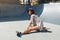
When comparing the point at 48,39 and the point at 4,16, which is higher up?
the point at 48,39

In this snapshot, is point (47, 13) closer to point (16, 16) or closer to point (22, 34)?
point (16, 16)

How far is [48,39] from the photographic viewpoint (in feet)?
22.3

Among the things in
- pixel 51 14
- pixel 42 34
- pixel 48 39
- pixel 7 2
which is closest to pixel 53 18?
pixel 51 14

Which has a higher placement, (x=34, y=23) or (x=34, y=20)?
(x=34, y=20)

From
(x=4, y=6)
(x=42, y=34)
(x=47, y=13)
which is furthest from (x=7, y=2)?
(x=42, y=34)

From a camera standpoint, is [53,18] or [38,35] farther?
[53,18]

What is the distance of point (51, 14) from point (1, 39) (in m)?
6.01

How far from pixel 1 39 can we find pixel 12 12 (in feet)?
29.6

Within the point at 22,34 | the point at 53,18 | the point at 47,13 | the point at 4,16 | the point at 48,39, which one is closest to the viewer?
the point at 48,39

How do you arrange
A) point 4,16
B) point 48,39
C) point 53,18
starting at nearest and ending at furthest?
1. point 48,39
2. point 53,18
3. point 4,16

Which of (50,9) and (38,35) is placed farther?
(50,9)

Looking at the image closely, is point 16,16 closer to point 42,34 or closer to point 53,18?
point 53,18

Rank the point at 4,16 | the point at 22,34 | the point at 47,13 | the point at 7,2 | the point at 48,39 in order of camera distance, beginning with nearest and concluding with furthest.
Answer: the point at 48,39, the point at 22,34, the point at 47,13, the point at 4,16, the point at 7,2

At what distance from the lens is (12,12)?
1577 cm
